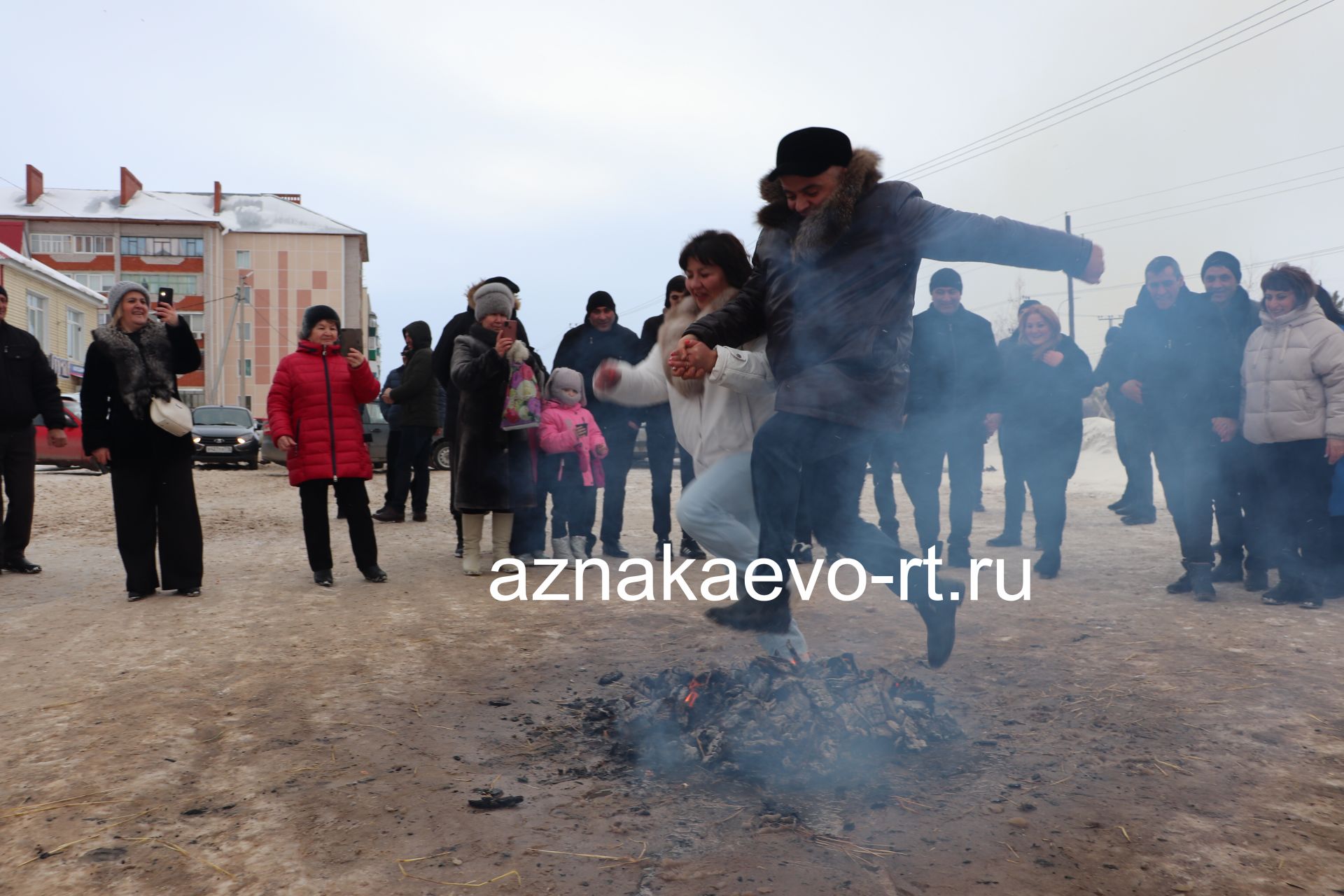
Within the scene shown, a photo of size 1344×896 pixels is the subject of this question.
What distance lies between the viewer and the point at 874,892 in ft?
7.23

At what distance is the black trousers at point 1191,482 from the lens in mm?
6023

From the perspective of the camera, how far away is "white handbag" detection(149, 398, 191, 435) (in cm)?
608

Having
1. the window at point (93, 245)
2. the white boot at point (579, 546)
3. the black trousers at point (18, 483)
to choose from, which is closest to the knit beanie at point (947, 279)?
the white boot at point (579, 546)

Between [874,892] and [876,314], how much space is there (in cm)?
190

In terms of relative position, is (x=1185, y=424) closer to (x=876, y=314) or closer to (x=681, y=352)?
(x=876, y=314)

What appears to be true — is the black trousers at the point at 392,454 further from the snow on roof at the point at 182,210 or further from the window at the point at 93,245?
the window at the point at 93,245

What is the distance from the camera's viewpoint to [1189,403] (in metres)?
6.27

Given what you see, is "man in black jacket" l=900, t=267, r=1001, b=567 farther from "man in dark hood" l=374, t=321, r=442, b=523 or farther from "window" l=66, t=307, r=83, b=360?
A: "window" l=66, t=307, r=83, b=360

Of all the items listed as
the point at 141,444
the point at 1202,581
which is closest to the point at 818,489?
the point at 1202,581

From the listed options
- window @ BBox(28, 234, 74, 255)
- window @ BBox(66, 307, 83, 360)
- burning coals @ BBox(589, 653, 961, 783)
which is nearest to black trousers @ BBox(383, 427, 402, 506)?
burning coals @ BBox(589, 653, 961, 783)

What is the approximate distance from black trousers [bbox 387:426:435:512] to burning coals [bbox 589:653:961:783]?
6808 millimetres

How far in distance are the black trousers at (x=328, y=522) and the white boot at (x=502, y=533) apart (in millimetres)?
883

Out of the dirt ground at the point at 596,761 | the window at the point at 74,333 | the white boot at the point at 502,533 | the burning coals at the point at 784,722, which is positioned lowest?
the dirt ground at the point at 596,761

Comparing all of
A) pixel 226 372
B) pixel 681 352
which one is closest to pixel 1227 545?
pixel 681 352
